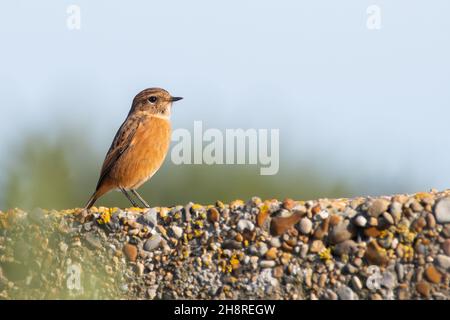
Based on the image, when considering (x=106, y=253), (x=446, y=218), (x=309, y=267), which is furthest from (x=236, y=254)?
(x=446, y=218)

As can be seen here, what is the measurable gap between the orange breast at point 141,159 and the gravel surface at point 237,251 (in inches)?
158

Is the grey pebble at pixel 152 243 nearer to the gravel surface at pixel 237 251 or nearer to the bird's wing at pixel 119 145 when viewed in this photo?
the gravel surface at pixel 237 251

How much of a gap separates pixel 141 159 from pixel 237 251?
4591 mm

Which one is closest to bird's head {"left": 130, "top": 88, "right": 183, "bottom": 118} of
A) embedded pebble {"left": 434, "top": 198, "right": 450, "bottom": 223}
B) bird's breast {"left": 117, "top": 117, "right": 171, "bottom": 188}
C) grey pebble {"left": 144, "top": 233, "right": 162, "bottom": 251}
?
bird's breast {"left": 117, "top": 117, "right": 171, "bottom": 188}

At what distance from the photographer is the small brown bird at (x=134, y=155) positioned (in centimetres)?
973

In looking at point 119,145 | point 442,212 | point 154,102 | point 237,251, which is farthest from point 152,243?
point 154,102

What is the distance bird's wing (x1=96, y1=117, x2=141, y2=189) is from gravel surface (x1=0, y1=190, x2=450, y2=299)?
4.15m

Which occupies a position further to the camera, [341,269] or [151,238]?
[151,238]

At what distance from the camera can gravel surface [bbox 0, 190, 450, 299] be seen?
505 cm

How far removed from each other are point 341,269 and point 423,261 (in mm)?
468

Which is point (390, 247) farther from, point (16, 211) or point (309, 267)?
point (16, 211)
